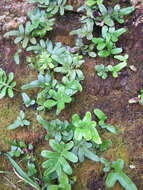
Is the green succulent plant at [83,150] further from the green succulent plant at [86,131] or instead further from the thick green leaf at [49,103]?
the thick green leaf at [49,103]

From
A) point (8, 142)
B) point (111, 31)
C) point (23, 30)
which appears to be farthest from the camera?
point (23, 30)

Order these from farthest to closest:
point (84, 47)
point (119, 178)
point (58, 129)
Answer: point (84, 47)
point (58, 129)
point (119, 178)

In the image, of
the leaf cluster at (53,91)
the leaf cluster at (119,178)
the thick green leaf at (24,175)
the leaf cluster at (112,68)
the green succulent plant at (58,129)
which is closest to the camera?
the leaf cluster at (119,178)

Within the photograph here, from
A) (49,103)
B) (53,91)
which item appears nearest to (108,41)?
(53,91)

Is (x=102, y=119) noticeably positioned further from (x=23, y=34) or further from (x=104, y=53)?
(x=23, y=34)

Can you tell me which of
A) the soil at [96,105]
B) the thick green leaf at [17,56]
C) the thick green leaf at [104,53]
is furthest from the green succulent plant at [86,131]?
the thick green leaf at [17,56]

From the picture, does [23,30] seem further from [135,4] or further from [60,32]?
[135,4]

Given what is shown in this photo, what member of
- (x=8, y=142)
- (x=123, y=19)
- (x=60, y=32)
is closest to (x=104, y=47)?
(x=123, y=19)

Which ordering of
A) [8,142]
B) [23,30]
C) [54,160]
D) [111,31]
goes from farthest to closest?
[23,30], [111,31], [8,142], [54,160]

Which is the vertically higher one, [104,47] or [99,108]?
[104,47]
